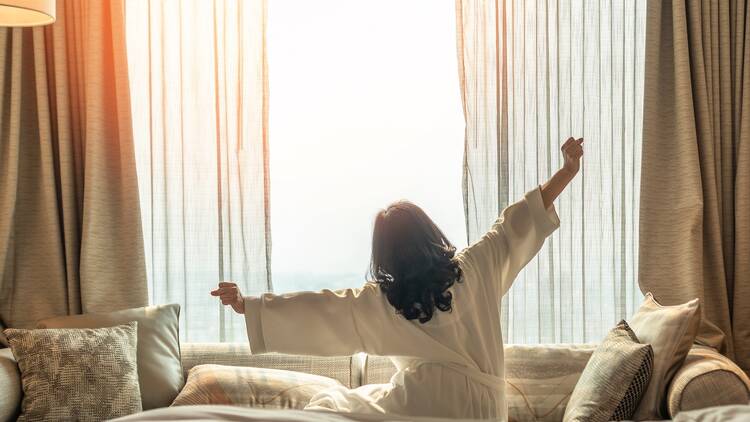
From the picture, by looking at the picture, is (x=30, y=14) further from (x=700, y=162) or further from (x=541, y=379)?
(x=700, y=162)

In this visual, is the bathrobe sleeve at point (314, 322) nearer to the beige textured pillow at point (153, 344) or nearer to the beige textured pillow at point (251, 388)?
the beige textured pillow at point (251, 388)

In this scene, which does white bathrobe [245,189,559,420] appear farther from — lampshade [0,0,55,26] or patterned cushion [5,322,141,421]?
lampshade [0,0,55,26]

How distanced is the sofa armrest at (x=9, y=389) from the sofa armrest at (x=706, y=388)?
224 cm

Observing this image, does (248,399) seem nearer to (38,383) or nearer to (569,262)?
(38,383)

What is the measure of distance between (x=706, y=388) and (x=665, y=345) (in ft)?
0.60

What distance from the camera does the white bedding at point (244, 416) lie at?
209 cm

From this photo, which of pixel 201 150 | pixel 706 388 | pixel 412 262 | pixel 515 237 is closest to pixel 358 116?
pixel 201 150

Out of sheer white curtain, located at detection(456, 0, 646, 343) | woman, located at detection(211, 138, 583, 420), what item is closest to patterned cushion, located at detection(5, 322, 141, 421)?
woman, located at detection(211, 138, 583, 420)

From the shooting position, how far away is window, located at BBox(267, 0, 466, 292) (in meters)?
3.84

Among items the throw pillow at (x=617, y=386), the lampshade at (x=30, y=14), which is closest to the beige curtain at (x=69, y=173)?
the lampshade at (x=30, y=14)

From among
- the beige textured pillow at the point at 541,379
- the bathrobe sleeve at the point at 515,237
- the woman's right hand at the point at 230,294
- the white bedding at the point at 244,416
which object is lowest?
the beige textured pillow at the point at 541,379

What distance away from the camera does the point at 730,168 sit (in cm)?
352

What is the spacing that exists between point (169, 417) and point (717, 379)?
1.67m

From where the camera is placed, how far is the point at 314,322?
9.24 feet
